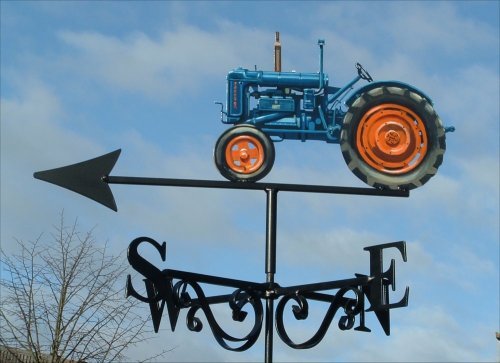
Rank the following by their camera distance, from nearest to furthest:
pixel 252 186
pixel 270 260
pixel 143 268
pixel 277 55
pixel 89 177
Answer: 1. pixel 143 268
2. pixel 270 260
3. pixel 252 186
4. pixel 89 177
5. pixel 277 55

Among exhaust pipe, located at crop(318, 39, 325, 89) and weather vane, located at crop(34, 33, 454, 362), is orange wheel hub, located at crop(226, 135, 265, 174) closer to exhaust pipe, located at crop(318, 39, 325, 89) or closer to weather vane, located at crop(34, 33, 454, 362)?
weather vane, located at crop(34, 33, 454, 362)

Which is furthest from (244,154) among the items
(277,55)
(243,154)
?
(277,55)

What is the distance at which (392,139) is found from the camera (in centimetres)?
529

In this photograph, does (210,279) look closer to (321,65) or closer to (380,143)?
(380,143)

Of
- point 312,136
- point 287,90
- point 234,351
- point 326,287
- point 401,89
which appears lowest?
point 234,351

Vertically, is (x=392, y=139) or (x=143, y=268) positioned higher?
(x=392, y=139)

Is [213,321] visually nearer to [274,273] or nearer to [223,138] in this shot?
[274,273]

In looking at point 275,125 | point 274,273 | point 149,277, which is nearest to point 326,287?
point 274,273

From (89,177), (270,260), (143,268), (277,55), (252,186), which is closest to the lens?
(143,268)

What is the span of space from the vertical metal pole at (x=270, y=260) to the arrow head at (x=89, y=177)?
38.3 inches

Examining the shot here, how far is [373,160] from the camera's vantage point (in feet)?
17.3

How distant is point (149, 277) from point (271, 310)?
717mm

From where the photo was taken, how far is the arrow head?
17.2 feet

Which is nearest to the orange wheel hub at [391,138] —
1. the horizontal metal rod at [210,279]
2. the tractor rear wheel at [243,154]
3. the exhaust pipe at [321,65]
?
the tractor rear wheel at [243,154]
